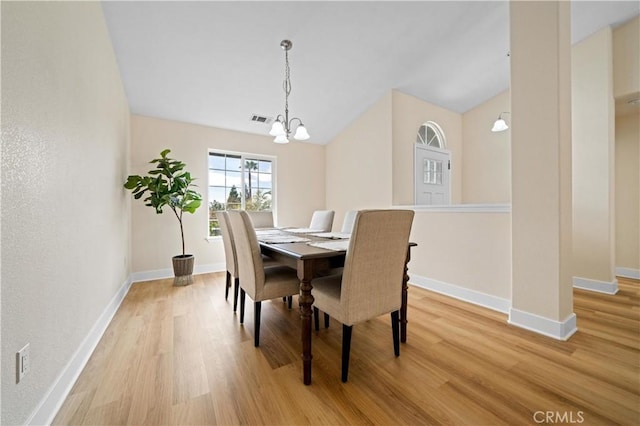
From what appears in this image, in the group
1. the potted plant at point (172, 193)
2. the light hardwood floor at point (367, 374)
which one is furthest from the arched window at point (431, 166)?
the potted plant at point (172, 193)

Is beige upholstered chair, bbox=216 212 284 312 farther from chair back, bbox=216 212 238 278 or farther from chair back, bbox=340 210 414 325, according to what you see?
chair back, bbox=340 210 414 325

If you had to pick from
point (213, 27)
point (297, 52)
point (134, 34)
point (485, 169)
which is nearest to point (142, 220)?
point (134, 34)

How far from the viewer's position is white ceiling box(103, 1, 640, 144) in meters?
2.32

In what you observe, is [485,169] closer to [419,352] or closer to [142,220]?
[419,352]

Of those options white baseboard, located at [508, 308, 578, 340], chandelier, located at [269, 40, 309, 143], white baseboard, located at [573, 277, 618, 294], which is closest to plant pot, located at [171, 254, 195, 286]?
chandelier, located at [269, 40, 309, 143]

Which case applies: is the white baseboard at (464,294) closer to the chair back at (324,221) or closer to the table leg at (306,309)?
the chair back at (324,221)

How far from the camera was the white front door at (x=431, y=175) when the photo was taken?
403cm

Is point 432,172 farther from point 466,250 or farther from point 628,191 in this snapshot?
point 628,191

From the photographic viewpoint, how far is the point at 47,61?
123 cm

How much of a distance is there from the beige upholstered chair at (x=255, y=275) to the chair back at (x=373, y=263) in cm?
62

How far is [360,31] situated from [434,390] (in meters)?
3.16

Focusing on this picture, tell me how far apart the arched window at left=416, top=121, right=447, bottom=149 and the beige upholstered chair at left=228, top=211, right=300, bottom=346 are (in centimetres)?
327

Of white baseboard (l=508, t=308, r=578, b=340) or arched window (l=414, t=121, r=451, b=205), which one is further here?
arched window (l=414, t=121, r=451, b=205)

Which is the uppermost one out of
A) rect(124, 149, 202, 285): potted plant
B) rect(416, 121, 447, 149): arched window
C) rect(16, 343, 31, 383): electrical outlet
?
rect(416, 121, 447, 149): arched window
